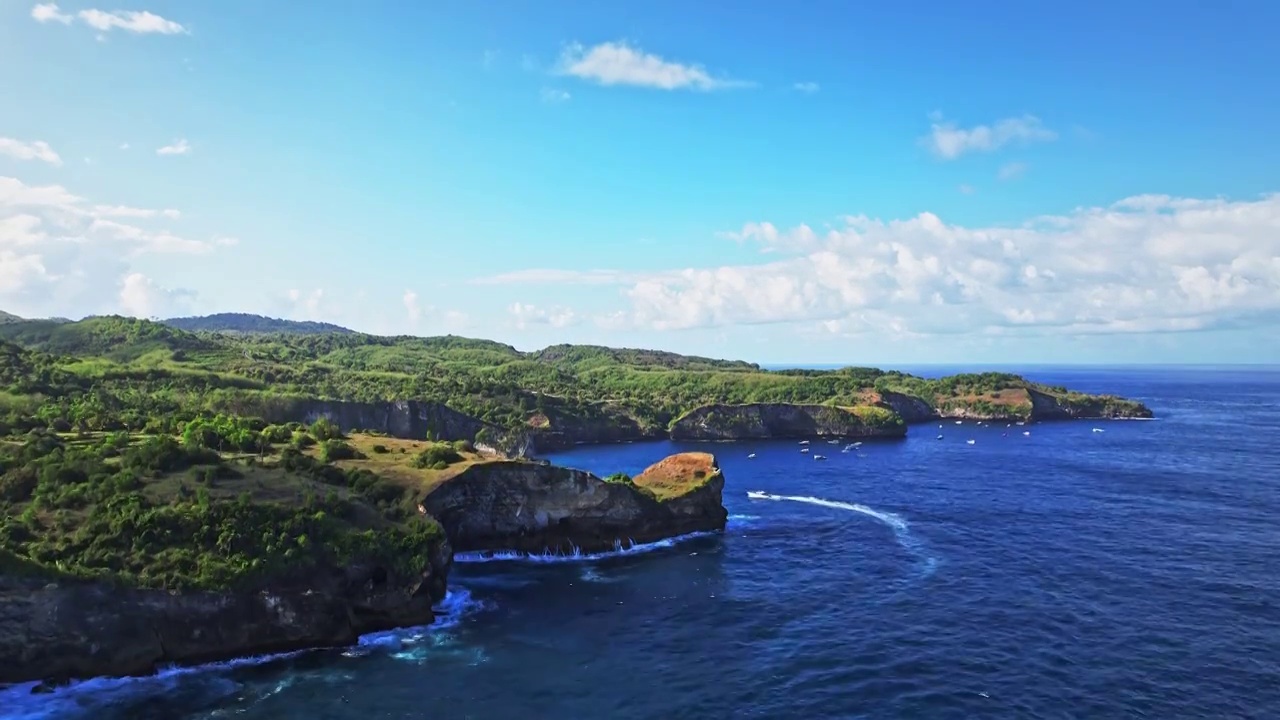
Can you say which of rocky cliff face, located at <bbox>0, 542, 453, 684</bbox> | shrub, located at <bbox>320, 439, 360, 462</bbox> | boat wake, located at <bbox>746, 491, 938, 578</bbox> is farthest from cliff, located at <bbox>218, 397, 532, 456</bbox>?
rocky cliff face, located at <bbox>0, 542, 453, 684</bbox>

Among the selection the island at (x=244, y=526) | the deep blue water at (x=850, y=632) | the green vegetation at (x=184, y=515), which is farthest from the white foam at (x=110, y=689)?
the green vegetation at (x=184, y=515)

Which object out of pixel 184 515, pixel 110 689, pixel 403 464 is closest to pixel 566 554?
pixel 403 464

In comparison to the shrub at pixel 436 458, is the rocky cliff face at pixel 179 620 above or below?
below

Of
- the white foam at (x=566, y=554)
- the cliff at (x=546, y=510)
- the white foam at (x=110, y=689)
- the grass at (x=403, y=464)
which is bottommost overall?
the white foam at (x=110, y=689)

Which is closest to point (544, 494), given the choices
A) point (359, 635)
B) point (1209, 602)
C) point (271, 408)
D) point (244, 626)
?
point (359, 635)

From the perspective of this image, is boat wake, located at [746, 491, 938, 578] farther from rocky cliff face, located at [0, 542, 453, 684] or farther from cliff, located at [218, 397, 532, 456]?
cliff, located at [218, 397, 532, 456]

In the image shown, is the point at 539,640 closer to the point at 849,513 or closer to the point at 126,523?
Answer: the point at 126,523

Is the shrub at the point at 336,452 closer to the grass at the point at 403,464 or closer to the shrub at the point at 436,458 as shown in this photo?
the grass at the point at 403,464
